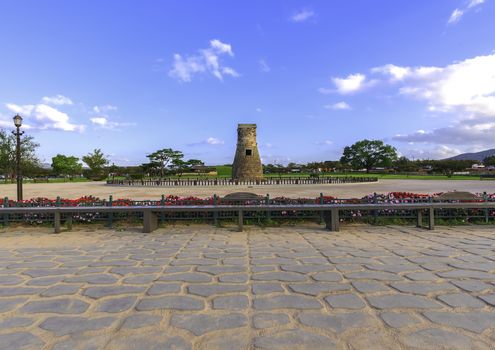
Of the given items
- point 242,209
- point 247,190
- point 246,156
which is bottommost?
point 247,190

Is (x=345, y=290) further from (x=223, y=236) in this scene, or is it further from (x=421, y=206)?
(x=421, y=206)

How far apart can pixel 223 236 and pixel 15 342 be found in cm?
429

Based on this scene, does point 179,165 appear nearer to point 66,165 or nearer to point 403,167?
point 66,165

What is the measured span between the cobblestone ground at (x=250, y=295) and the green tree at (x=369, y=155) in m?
82.3

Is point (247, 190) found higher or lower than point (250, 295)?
higher

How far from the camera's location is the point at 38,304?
9.66 ft

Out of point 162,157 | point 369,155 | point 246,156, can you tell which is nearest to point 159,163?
point 162,157

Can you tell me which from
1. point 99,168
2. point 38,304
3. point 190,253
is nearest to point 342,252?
point 190,253

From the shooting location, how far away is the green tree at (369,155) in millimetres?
80500

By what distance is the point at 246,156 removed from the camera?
36.4 meters

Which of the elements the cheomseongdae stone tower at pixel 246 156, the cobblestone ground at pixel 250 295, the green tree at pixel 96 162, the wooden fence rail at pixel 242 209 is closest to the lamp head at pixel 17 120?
the wooden fence rail at pixel 242 209

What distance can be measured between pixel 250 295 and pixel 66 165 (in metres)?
80.1

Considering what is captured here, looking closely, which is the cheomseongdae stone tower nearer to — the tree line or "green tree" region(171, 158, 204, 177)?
the tree line

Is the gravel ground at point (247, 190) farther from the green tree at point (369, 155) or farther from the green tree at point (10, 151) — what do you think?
the green tree at point (369, 155)
